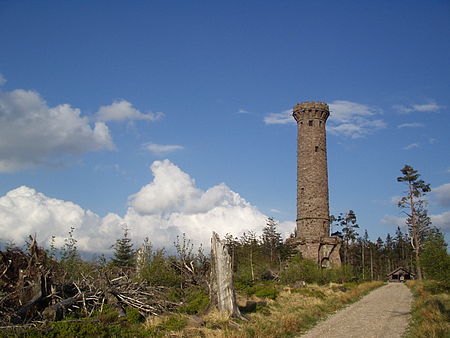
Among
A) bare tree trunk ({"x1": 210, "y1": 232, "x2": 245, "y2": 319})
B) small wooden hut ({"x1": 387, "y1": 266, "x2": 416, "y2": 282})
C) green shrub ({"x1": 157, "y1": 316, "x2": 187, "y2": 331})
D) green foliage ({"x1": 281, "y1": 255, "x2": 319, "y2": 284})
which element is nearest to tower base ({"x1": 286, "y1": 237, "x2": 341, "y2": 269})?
green foliage ({"x1": 281, "y1": 255, "x2": 319, "y2": 284})

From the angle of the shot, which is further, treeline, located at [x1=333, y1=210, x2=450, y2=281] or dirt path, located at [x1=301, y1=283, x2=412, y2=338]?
treeline, located at [x1=333, y1=210, x2=450, y2=281]

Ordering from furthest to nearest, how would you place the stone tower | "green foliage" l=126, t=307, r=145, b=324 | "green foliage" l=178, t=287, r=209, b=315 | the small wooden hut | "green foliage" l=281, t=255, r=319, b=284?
the small wooden hut
the stone tower
"green foliage" l=281, t=255, r=319, b=284
"green foliage" l=178, t=287, r=209, b=315
"green foliage" l=126, t=307, r=145, b=324

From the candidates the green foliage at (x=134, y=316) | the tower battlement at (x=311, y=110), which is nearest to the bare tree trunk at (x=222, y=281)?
the green foliage at (x=134, y=316)

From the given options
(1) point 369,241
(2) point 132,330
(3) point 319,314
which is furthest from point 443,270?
(1) point 369,241

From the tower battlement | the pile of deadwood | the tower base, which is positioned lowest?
the pile of deadwood

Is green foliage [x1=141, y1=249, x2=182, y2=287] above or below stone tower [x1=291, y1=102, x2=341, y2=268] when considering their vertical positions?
below

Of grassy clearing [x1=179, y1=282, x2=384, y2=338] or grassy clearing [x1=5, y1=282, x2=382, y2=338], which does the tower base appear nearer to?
grassy clearing [x1=179, y1=282, x2=384, y2=338]

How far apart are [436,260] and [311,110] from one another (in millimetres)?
21740

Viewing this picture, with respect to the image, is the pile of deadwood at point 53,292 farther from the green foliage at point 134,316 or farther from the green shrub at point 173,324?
the green shrub at point 173,324

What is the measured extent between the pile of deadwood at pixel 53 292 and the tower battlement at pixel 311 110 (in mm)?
30887

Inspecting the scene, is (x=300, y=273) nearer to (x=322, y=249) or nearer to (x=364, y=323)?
(x=322, y=249)

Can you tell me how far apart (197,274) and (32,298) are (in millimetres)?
9557

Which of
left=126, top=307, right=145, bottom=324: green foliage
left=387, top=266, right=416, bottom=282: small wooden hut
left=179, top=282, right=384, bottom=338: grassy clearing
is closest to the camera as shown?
left=179, top=282, right=384, bottom=338: grassy clearing

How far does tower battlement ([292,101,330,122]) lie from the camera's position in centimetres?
4363
